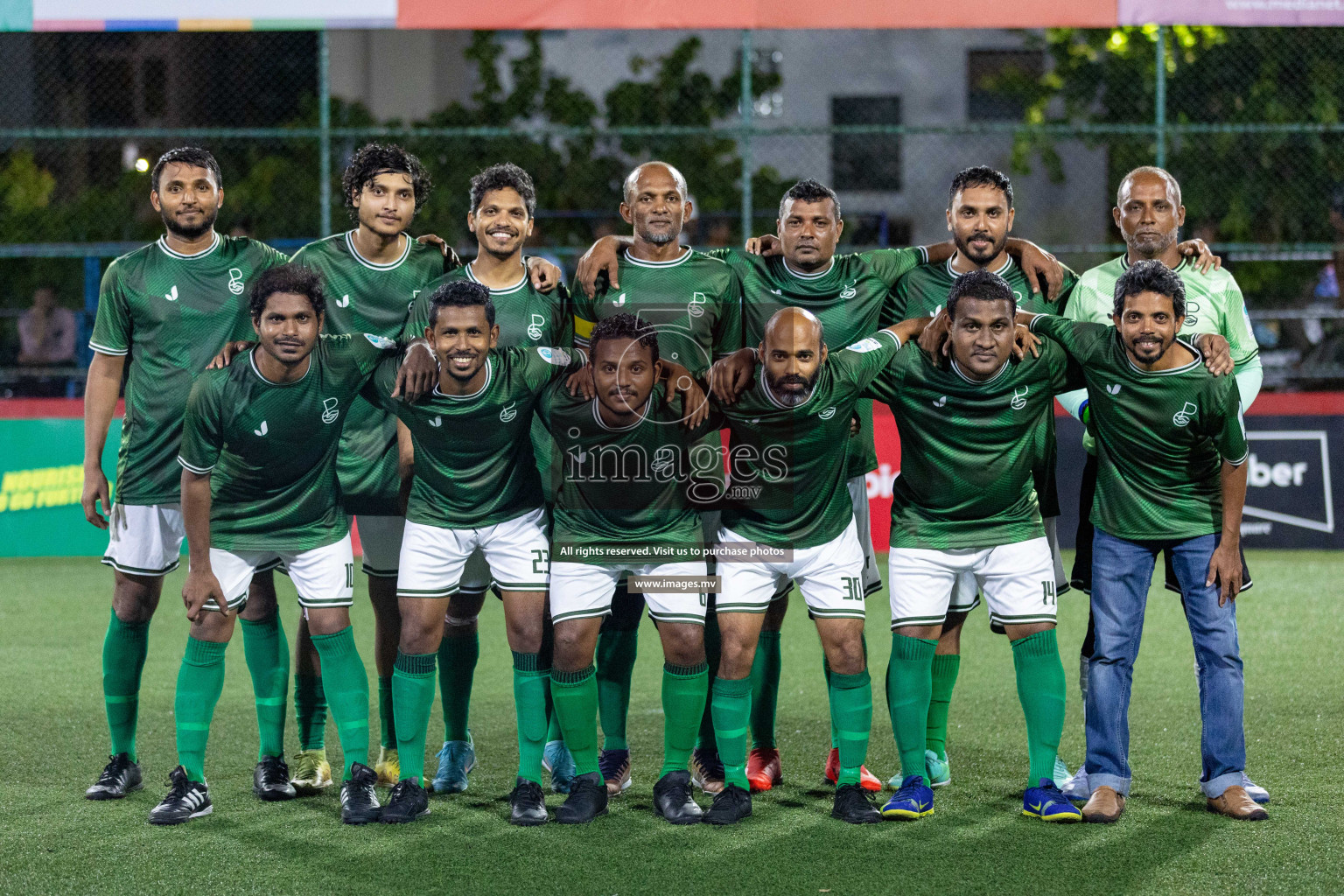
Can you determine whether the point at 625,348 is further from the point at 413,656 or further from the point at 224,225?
the point at 224,225

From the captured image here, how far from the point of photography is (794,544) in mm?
4547

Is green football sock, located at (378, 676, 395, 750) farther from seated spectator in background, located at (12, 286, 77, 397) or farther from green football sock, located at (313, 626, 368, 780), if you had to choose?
seated spectator in background, located at (12, 286, 77, 397)

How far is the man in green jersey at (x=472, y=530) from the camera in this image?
4.50 metres

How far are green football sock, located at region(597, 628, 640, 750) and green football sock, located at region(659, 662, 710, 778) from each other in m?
0.34

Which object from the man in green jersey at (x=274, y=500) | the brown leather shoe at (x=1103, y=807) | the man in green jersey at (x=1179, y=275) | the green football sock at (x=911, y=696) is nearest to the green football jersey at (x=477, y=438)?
the man in green jersey at (x=274, y=500)

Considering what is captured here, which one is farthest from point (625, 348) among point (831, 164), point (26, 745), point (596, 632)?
point (831, 164)

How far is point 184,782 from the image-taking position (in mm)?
4559

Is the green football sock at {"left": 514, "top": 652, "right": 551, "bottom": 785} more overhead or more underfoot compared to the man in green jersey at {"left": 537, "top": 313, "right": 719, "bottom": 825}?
more underfoot

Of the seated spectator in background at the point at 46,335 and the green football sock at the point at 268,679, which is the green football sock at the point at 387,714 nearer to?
the green football sock at the point at 268,679

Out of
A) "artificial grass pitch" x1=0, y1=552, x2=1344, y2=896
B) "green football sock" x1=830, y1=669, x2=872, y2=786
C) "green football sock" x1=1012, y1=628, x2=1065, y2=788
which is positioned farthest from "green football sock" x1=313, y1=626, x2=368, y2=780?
"green football sock" x1=1012, y1=628, x2=1065, y2=788

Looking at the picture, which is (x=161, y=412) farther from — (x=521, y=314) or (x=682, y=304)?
(x=682, y=304)

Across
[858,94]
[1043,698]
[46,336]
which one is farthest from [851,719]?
[858,94]

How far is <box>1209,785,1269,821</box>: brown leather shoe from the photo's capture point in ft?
14.6

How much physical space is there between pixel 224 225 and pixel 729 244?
16.4ft
